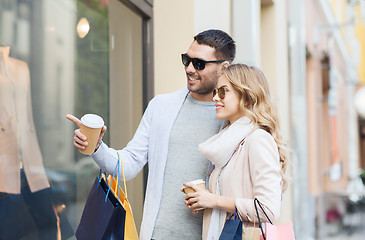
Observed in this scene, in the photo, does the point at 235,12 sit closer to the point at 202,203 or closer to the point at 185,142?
the point at 185,142

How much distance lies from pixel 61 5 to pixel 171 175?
4.27 ft

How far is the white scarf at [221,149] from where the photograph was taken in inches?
96.7

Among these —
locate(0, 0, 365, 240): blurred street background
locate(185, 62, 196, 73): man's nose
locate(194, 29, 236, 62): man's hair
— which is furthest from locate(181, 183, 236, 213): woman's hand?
locate(0, 0, 365, 240): blurred street background

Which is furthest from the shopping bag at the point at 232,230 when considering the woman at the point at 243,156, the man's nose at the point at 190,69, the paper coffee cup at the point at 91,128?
the man's nose at the point at 190,69

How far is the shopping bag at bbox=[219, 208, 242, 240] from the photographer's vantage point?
7.60 feet

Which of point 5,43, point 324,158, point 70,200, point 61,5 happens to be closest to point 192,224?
point 70,200

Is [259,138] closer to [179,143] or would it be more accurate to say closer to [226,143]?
[226,143]

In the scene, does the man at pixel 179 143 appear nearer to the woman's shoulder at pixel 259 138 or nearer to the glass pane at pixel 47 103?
the woman's shoulder at pixel 259 138

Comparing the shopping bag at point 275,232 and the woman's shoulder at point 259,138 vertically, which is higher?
the woman's shoulder at point 259,138

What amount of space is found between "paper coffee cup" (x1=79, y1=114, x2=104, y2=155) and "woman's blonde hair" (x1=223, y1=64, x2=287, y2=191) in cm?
68

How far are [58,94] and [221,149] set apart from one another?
1239 mm

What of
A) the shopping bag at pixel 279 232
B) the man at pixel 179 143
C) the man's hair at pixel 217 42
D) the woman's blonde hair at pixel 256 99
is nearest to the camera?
the shopping bag at pixel 279 232

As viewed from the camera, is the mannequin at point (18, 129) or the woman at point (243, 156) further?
the mannequin at point (18, 129)

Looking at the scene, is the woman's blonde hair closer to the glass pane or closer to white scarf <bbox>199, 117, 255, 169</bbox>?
white scarf <bbox>199, 117, 255, 169</bbox>
